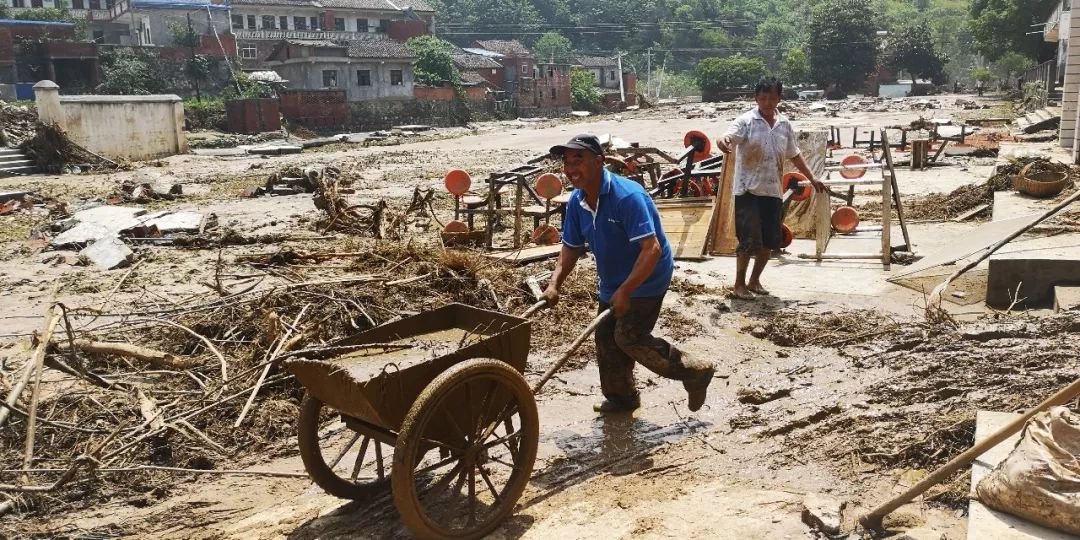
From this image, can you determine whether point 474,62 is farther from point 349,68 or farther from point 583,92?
point 349,68

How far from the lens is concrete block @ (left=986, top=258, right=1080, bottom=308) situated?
20.1 feet

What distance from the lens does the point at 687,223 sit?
948 cm

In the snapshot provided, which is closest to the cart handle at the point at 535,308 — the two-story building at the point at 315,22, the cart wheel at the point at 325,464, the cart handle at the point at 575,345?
the cart handle at the point at 575,345

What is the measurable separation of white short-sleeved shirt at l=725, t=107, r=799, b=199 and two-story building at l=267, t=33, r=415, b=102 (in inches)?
1598

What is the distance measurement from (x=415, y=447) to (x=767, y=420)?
2277 millimetres

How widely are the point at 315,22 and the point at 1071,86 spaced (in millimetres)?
53070

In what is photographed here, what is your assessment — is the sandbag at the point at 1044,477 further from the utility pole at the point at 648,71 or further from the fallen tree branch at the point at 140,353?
the utility pole at the point at 648,71

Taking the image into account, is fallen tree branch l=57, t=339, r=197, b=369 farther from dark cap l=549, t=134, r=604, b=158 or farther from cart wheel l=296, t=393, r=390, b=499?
dark cap l=549, t=134, r=604, b=158

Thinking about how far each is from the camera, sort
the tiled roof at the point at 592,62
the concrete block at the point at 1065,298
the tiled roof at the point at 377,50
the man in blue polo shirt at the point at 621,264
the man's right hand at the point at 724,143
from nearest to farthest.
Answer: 1. the man in blue polo shirt at the point at 621,264
2. the concrete block at the point at 1065,298
3. the man's right hand at the point at 724,143
4. the tiled roof at the point at 377,50
5. the tiled roof at the point at 592,62

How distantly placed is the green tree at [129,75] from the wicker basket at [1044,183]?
40.1 m

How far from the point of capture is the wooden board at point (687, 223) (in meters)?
9.14

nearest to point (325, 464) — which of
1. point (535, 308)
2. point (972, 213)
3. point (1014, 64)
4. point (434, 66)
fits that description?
point (535, 308)

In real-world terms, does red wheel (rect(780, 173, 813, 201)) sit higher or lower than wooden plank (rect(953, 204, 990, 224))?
higher

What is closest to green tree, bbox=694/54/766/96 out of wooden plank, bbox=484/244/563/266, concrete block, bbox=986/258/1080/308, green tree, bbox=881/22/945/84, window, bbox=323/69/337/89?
green tree, bbox=881/22/945/84
